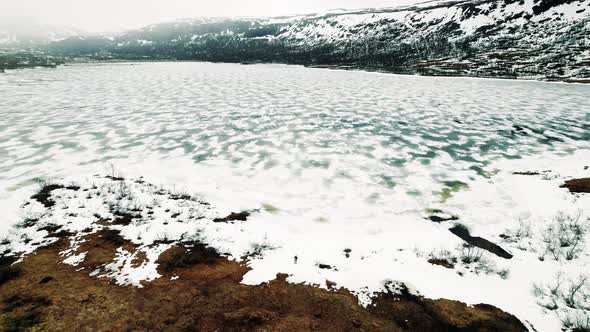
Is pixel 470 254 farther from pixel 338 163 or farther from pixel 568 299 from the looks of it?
pixel 338 163

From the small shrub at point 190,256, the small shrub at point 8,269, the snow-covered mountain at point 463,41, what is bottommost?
the small shrub at point 190,256

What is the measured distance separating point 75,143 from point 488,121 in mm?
17094

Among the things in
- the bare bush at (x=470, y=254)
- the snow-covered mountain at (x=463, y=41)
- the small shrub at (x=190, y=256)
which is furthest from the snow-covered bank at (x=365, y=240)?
the snow-covered mountain at (x=463, y=41)

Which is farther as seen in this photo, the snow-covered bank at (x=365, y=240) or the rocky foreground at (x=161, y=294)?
the snow-covered bank at (x=365, y=240)

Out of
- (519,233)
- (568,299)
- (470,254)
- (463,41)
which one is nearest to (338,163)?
(519,233)

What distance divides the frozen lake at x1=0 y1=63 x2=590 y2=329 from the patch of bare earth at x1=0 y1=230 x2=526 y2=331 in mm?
344

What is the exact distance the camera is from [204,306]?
4.21 meters

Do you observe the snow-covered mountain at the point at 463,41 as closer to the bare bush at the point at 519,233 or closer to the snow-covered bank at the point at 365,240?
the snow-covered bank at the point at 365,240

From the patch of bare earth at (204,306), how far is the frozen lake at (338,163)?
344 mm

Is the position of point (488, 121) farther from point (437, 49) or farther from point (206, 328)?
point (437, 49)

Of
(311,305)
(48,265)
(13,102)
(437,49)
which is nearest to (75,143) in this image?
(48,265)

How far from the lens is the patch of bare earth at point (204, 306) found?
3.92 meters

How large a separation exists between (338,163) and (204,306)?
667cm

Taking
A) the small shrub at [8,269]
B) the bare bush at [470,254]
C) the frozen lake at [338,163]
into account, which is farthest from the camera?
the frozen lake at [338,163]
